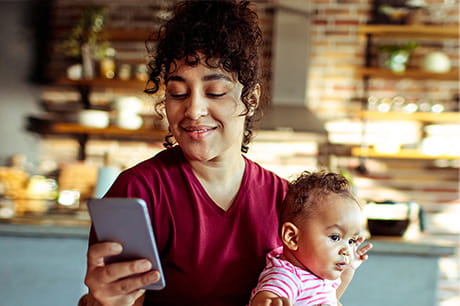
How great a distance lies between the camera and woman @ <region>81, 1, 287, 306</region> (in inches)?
54.1

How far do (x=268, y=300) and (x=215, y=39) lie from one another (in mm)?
627

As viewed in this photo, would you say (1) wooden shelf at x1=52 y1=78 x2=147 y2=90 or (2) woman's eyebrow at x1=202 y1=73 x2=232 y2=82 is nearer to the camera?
(2) woman's eyebrow at x1=202 y1=73 x2=232 y2=82

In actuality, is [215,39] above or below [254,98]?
above

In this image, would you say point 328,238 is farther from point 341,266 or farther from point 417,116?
point 417,116

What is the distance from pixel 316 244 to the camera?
1445mm

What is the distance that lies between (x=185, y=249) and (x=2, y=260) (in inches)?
85.1

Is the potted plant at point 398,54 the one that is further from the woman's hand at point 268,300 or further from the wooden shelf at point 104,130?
the woman's hand at point 268,300

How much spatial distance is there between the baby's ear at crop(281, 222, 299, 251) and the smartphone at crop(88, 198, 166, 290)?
39 cm

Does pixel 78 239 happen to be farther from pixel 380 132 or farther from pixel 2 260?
pixel 380 132

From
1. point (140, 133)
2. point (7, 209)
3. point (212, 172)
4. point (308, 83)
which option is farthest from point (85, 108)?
point (212, 172)

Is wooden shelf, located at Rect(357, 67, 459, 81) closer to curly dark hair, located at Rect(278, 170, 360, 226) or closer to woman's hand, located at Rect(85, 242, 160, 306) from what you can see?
curly dark hair, located at Rect(278, 170, 360, 226)

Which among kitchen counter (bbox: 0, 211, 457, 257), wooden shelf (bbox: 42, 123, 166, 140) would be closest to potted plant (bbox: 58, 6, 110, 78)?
wooden shelf (bbox: 42, 123, 166, 140)

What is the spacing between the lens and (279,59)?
181 inches

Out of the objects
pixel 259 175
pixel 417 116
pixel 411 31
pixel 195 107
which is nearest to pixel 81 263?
pixel 259 175
